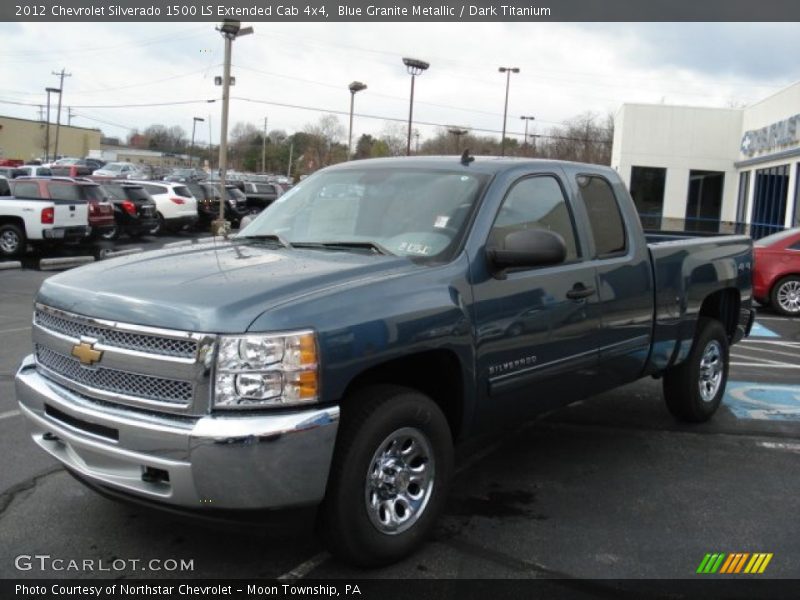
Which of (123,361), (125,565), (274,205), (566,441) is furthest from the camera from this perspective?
(566,441)

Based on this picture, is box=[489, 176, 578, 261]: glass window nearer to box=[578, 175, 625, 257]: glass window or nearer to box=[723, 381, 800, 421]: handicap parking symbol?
box=[578, 175, 625, 257]: glass window

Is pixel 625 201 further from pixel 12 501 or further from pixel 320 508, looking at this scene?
pixel 12 501

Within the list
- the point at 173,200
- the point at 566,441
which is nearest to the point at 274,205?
the point at 566,441

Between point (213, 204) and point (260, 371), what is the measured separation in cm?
2674

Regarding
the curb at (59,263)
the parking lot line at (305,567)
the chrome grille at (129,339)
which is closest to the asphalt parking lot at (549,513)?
the parking lot line at (305,567)

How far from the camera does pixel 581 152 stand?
6331cm

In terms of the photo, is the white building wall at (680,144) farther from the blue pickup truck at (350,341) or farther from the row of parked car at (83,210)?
the blue pickup truck at (350,341)

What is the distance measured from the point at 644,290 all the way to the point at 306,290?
274 centimetres

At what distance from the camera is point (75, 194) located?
64.0 feet

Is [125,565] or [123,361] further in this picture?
[125,565]

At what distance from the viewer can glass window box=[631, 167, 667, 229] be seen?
30750 mm

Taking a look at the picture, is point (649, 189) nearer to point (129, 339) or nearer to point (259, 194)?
point (259, 194)

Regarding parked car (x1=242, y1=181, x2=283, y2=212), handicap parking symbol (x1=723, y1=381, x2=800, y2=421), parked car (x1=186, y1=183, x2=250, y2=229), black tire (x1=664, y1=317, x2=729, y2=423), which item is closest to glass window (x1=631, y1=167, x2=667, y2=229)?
parked car (x1=242, y1=181, x2=283, y2=212)

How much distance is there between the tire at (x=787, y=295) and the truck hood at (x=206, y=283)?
35.8 feet
